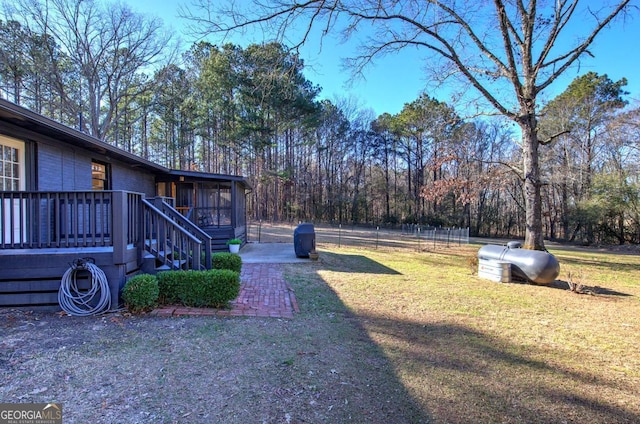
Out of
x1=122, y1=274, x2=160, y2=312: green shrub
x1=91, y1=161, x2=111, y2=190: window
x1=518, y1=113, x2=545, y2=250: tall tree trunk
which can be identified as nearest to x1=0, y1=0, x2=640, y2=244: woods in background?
x1=518, y1=113, x2=545, y2=250: tall tree trunk

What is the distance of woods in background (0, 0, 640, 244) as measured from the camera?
16203 millimetres

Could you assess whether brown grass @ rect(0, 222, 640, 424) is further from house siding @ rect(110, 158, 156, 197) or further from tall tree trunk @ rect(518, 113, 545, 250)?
house siding @ rect(110, 158, 156, 197)

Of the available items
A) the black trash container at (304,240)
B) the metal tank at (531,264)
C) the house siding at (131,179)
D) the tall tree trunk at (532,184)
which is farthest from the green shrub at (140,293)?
the tall tree trunk at (532,184)

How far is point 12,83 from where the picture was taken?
16.2 m

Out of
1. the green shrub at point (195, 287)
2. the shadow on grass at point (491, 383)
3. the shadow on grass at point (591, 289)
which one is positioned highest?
the green shrub at point (195, 287)

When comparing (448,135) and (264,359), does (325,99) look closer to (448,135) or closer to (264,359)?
(448,135)

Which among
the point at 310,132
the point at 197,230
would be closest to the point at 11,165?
the point at 197,230

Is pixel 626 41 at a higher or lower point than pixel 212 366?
higher

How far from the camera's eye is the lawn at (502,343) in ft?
7.75

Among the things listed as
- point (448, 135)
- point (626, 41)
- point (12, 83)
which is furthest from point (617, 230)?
point (12, 83)

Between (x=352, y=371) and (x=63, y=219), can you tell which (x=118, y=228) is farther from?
(x=352, y=371)

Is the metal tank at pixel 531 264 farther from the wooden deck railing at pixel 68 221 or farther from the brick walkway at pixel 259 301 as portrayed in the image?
the wooden deck railing at pixel 68 221

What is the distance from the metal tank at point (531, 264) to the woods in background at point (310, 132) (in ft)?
12.9

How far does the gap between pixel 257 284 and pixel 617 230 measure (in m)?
26.5
